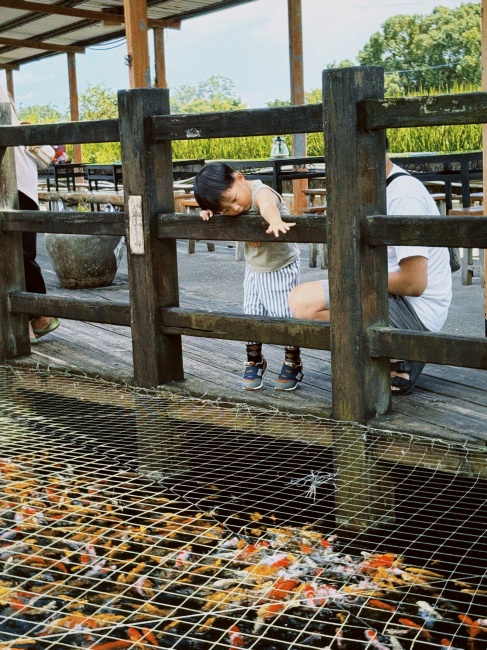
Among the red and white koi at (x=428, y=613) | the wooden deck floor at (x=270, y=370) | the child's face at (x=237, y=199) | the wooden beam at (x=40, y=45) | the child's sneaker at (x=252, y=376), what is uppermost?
the wooden beam at (x=40, y=45)

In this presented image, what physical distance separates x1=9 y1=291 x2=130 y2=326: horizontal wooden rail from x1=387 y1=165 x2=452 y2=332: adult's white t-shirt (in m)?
1.26

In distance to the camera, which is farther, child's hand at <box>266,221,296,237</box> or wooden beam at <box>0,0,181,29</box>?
wooden beam at <box>0,0,181,29</box>

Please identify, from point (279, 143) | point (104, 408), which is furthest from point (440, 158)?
point (104, 408)

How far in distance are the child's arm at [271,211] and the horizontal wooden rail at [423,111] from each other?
18.2 inches

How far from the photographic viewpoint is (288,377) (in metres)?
3.96

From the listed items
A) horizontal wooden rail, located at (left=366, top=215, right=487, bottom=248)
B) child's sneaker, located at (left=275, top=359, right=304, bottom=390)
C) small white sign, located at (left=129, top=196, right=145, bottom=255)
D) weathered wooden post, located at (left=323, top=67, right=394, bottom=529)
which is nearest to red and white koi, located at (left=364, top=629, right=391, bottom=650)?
weathered wooden post, located at (left=323, top=67, right=394, bottom=529)

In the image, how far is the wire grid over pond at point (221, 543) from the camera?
2186mm

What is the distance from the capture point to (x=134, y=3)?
7.87 metres

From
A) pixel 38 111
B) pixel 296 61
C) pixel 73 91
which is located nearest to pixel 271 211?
pixel 296 61

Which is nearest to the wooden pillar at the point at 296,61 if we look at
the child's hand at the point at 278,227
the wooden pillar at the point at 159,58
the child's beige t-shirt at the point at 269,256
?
the wooden pillar at the point at 159,58

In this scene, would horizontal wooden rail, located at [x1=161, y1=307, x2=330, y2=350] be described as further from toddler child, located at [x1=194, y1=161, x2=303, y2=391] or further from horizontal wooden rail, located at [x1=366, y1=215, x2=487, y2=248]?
horizontal wooden rail, located at [x1=366, y1=215, x2=487, y2=248]

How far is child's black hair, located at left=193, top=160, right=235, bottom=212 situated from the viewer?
3771mm

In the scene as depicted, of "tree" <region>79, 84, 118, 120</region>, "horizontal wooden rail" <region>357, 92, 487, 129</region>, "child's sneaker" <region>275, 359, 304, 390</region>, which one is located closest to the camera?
"horizontal wooden rail" <region>357, 92, 487, 129</region>

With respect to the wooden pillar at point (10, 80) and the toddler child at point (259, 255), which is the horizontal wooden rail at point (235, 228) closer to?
the toddler child at point (259, 255)
